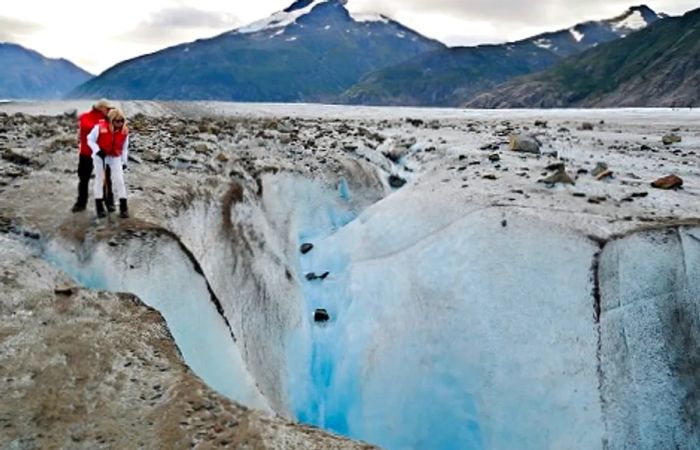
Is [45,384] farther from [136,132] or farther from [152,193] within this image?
[136,132]

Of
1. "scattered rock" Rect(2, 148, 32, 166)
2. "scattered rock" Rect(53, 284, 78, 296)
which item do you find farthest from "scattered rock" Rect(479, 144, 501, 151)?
"scattered rock" Rect(53, 284, 78, 296)

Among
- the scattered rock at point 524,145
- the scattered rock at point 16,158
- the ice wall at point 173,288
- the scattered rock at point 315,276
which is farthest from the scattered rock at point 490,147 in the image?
the scattered rock at point 16,158

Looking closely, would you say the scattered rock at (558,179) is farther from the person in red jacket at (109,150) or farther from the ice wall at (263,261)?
the person in red jacket at (109,150)

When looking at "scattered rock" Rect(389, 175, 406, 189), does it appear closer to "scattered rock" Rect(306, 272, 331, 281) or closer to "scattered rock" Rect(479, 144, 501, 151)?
"scattered rock" Rect(479, 144, 501, 151)

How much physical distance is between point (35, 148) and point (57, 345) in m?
11.0

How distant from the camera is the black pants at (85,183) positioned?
→ 12.5 m

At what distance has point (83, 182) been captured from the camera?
495 inches

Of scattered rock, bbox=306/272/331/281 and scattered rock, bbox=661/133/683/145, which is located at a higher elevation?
scattered rock, bbox=661/133/683/145

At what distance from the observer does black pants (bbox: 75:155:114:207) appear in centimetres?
1247

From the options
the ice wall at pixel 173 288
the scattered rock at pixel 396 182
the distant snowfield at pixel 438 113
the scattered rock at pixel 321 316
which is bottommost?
the scattered rock at pixel 321 316

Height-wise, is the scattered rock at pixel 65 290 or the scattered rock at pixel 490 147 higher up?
the scattered rock at pixel 490 147

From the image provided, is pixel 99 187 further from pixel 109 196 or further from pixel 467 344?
pixel 467 344

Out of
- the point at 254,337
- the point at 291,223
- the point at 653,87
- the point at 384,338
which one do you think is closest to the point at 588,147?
the point at 291,223

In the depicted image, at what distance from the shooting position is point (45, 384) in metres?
8.05
